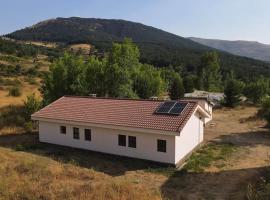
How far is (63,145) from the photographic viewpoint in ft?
81.5

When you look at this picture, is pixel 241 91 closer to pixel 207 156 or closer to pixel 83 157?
pixel 207 156

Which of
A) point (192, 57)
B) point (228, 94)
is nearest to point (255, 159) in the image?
point (228, 94)

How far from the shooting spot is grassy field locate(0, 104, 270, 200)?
1388 cm

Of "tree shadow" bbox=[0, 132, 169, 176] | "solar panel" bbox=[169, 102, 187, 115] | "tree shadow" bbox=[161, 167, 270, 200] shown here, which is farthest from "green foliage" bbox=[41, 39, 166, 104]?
"tree shadow" bbox=[161, 167, 270, 200]

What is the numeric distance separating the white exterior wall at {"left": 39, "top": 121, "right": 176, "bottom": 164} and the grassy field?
1.50 ft

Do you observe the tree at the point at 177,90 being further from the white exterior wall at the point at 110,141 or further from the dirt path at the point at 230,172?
the white exterior wall at the point at 110,141

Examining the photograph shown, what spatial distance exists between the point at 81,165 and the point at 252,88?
130 ft

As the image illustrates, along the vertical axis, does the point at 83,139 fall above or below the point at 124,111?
below

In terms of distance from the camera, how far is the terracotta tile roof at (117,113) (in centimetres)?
2084

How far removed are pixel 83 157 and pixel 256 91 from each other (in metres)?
38.4

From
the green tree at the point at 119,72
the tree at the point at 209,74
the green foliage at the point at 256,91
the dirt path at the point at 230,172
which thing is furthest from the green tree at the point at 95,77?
the tree at the point at 209,74

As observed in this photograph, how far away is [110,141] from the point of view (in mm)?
22375

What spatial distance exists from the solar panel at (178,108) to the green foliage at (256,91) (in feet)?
110

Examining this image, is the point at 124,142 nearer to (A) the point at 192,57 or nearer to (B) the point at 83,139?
(B) the point at 83,139
